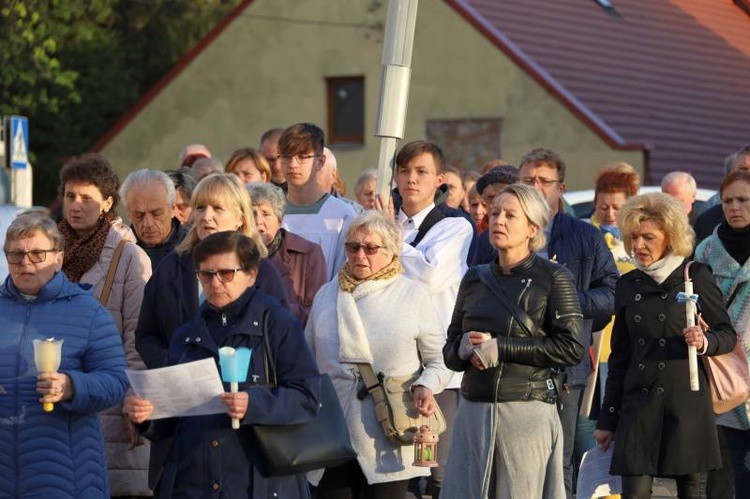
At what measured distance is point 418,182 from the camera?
32.4 ft

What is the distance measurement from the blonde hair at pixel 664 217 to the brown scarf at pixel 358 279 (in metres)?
1.25

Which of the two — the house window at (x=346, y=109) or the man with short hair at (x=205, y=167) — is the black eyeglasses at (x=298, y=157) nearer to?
the man with short hair at (x=205, y=167)

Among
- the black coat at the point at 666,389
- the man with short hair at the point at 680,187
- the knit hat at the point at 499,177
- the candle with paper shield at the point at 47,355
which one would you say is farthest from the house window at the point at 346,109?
the candle with paper shield at the point at 47,355

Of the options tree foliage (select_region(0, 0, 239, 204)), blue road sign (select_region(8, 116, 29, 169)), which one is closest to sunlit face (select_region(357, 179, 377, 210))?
blue road sign (select_region(8, 116, 29, 169))

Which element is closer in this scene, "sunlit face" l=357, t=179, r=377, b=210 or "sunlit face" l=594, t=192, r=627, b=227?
"sunlit face" l=594, t=192, r=627, b=227

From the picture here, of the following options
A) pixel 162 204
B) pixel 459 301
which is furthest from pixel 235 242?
pixel 162 204

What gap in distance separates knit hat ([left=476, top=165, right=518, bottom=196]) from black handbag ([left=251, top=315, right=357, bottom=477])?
372cm

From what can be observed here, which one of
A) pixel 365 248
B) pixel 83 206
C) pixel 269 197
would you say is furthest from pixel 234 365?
pixel 83 206

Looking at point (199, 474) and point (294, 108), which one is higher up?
point (294, 108)

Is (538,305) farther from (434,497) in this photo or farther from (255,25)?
(255,25)

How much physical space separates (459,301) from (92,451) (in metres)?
1.96

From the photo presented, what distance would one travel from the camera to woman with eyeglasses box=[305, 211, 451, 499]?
849cm

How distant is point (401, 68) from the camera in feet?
33.3

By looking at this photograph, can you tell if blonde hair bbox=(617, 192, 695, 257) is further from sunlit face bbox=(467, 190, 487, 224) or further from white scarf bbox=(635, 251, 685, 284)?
sunlit face bbox=(467, 190, 487, 224)
